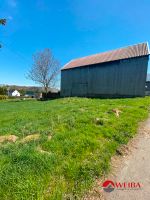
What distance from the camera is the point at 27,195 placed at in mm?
2410

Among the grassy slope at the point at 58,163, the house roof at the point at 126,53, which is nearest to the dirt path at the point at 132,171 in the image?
the grassy slope at the point at 58,163

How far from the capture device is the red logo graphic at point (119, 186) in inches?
110

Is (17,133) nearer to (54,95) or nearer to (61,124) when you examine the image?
(61,124)

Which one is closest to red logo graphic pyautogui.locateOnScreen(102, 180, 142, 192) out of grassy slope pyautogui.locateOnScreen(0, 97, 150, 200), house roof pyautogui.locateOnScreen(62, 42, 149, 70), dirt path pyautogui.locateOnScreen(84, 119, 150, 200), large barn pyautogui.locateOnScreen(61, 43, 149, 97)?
dirt path pyautogui.locateOnScreen(84, 119, 150, 200)

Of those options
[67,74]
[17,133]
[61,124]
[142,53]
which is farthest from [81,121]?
[67,74]

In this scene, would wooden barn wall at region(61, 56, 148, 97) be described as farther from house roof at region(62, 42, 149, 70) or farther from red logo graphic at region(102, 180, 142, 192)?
red logo graphic at region(102, 180, 142, 192)

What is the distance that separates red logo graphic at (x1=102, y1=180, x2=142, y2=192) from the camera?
9.18ft

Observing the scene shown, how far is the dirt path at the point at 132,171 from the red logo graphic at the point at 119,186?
0.05 m

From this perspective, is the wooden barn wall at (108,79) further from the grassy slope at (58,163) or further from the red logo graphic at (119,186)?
the red logo graphic at (119,186)

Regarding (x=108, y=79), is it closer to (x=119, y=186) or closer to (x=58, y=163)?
(x=58, y=163)

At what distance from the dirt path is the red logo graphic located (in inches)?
2.1

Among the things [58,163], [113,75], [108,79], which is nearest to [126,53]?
[113,75]

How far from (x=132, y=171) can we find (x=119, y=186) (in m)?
0.57

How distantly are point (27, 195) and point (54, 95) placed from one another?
34.7 metres
